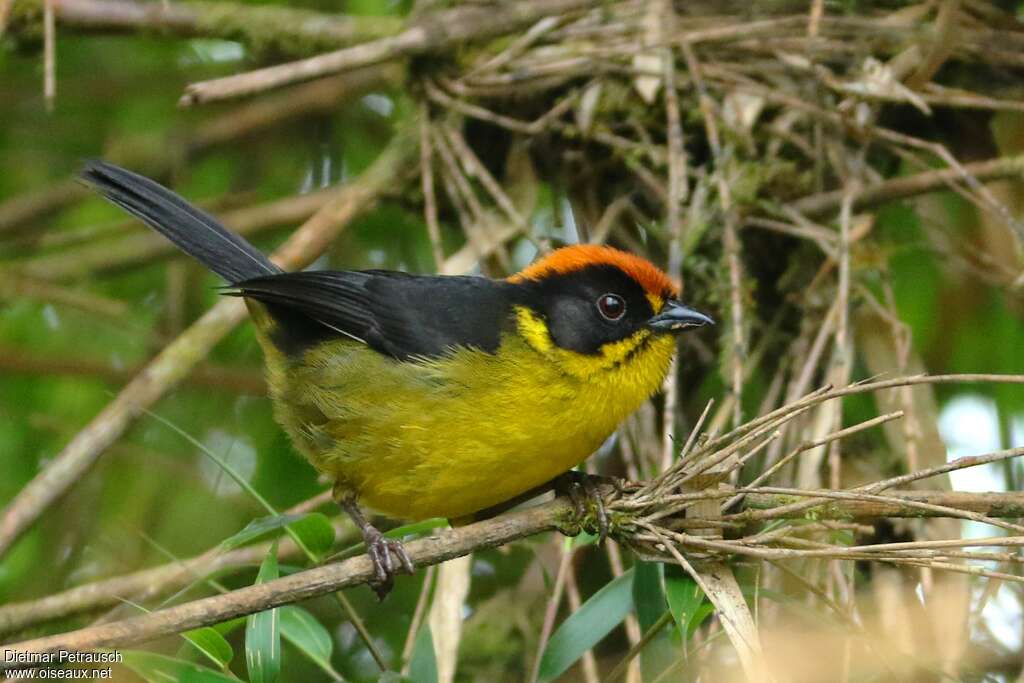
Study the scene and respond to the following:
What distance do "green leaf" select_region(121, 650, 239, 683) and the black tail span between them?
1.55m

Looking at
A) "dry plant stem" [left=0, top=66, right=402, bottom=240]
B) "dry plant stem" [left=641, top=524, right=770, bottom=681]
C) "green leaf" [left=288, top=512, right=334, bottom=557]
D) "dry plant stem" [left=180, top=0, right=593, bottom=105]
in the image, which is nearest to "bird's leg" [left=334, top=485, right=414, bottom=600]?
"green leaf" [left=288, top=512, right=334, bottom=557]

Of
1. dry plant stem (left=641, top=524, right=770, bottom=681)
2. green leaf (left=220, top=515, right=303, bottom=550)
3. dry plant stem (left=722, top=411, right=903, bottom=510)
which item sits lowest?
dry plant stem (left=641, top=524, right=770, bottom=681)

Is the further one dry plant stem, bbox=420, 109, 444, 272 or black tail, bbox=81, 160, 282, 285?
dry plant stem, bbox=420, 109, 444, 272

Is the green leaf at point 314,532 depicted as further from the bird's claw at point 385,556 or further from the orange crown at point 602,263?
the orange crown at point 602,263

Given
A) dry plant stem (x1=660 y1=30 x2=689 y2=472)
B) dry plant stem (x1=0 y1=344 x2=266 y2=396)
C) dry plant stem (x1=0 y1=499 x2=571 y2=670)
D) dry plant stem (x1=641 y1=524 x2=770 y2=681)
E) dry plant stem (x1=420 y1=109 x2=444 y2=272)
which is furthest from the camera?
dry plant stem (x1=0 y1=344 x2=266 y2=396)

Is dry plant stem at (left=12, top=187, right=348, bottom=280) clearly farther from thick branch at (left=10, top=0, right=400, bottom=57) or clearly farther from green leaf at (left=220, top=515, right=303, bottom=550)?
green leaf at (left=220, top=515, right=303, bottom=550)

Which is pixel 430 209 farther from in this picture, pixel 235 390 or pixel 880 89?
pixel 880 89

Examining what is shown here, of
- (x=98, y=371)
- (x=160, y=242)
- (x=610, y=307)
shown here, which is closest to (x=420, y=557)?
(x=610, y=307)

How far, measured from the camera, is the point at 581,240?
4.37 meters

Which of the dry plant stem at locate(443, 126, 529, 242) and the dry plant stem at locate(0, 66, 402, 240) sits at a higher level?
the dry plant stem at locate(0, 66, 402, 240)

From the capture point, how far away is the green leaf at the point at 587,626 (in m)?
2.78

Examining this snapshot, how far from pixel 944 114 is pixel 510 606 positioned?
225 cm

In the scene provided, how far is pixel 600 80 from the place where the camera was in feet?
14.4

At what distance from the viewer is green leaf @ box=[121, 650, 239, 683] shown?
248 centimetres
